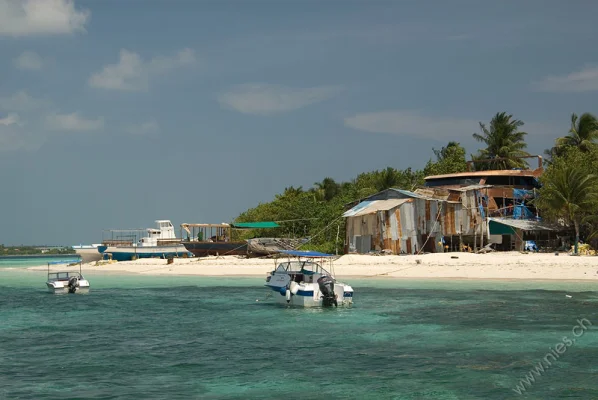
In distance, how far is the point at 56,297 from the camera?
38188mm

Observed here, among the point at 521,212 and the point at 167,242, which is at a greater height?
the point at 521,212

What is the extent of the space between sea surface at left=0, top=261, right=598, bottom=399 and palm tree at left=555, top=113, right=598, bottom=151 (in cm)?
3351

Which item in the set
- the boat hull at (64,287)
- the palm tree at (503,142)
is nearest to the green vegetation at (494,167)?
the palm tree at (503,142)

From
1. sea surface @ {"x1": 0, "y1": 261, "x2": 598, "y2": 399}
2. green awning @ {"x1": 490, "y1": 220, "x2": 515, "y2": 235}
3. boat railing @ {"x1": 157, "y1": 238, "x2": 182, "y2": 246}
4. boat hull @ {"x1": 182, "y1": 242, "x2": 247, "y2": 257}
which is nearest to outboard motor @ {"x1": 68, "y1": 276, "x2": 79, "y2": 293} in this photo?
sea surface @ {"x1": 0, "y1": 261, "x2": 598, "y2": 399}

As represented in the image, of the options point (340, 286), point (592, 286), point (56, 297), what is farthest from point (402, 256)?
point (56, 297)

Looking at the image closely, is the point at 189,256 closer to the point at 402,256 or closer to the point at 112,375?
the point at 402,256

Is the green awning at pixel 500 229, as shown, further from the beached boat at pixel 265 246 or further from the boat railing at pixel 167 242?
the boat railing at pixel 167 242

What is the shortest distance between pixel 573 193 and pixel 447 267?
11.9 meters

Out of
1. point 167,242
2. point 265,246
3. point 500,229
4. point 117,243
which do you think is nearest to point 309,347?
point 500,229

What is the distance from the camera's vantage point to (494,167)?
73.0m

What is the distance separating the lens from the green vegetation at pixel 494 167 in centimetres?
4931

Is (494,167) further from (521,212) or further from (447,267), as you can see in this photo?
(447,267)

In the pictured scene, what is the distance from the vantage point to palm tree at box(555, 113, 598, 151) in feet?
211

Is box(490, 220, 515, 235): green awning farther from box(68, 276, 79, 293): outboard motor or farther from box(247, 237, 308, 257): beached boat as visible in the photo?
box(68, 276, 79, 293): outboard motor
